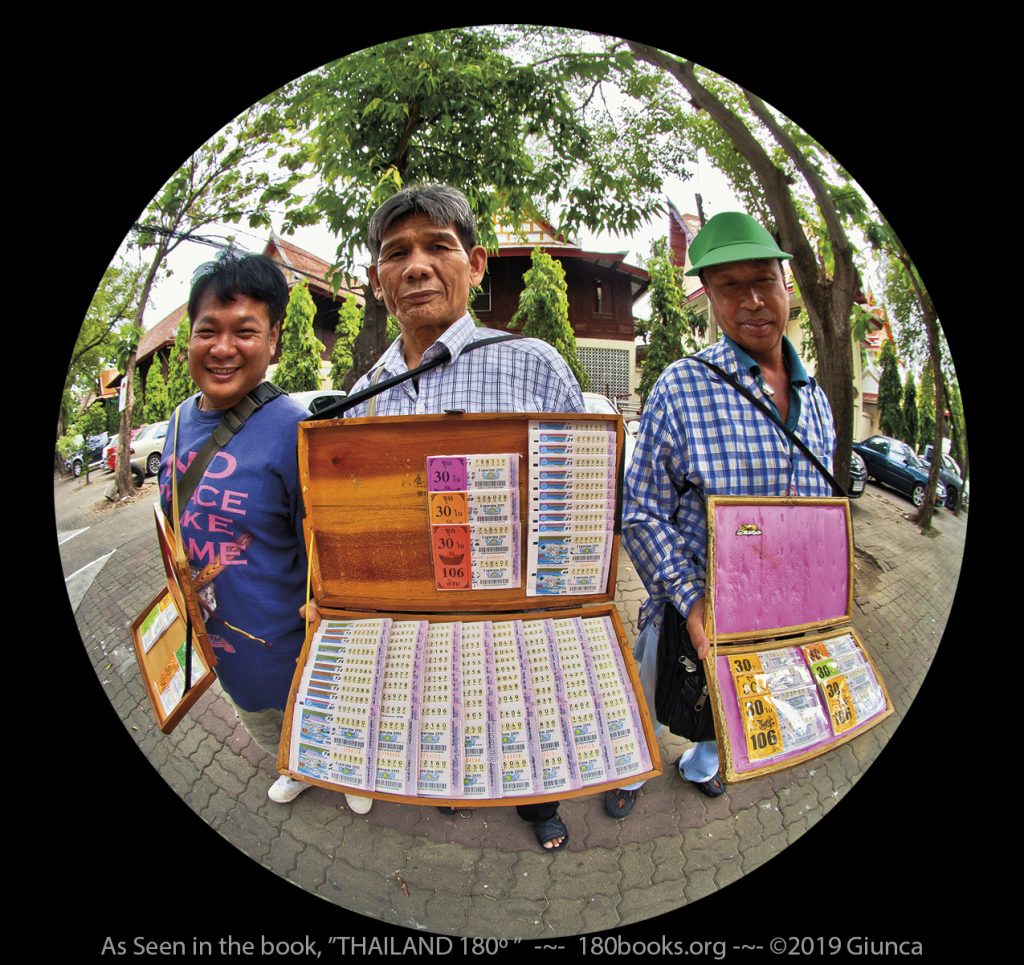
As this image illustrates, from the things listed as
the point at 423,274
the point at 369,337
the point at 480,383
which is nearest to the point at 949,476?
the point at 480,383

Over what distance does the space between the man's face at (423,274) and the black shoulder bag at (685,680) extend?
734 mm

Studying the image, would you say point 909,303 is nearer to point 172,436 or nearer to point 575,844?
point 575,844

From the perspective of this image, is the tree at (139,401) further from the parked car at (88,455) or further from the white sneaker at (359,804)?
the white sneaker at (359,804)

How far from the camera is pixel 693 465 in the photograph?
186cm

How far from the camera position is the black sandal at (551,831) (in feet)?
6.33

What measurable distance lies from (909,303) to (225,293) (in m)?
2.29

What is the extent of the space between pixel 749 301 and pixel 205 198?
5.92 feet

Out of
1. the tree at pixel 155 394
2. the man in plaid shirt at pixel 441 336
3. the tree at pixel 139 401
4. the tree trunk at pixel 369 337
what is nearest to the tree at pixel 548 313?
the man in plaid shirt at pixel 441 336

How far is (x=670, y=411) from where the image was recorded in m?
1.88

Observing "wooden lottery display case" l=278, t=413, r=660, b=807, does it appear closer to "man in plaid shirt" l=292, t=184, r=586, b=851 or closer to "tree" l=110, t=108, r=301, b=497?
"man in plaid shirt" l=292, t=184, r=586, b=851

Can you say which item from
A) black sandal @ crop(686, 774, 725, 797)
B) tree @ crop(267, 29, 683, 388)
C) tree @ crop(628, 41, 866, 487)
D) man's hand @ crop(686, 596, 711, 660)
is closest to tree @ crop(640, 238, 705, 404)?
tree @ crop(267, 29, 683, 388)

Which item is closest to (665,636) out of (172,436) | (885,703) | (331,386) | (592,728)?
(592,728)

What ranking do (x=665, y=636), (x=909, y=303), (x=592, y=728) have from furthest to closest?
1. (x=909, y=303)
2. (x=665, y=636)
3. (x=592, y=728)

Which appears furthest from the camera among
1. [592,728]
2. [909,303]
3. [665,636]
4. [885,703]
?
[909,303]
